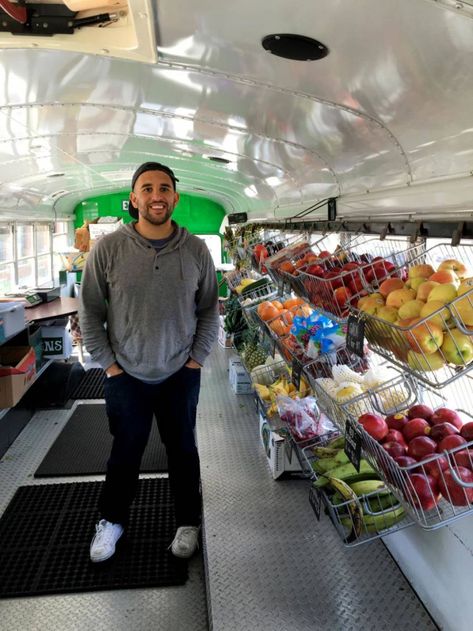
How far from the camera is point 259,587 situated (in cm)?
231

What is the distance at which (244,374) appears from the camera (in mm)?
4828

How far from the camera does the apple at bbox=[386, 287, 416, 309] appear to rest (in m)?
1.58

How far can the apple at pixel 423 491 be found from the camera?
1.47 meters

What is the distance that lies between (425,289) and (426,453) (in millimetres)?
537

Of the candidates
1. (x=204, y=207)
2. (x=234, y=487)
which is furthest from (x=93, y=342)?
(x=204, y=207)

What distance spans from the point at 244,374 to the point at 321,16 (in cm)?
363

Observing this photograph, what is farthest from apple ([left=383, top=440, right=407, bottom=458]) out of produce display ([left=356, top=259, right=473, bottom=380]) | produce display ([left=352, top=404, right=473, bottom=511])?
produce display ([left=356, top=259, right=473, bottom=380])

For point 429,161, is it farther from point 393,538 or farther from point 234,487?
point 234,487

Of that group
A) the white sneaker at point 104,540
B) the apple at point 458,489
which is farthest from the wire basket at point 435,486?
the white sneaker at point 104,540

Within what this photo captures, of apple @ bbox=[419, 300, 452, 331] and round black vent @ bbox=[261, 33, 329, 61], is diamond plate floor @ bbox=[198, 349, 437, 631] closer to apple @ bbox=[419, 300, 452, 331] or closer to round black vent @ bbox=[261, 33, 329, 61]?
apple @ bbox=[419, 300, 452, 331]

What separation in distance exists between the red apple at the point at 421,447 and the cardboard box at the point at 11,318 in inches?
124

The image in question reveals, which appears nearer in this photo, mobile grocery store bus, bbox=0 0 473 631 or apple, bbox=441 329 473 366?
apple, bbox=441 329 473 366

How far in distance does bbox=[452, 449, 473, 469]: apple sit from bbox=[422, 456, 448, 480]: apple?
3 centimetres

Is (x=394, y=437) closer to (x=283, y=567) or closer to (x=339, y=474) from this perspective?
(x=339, y=474)
